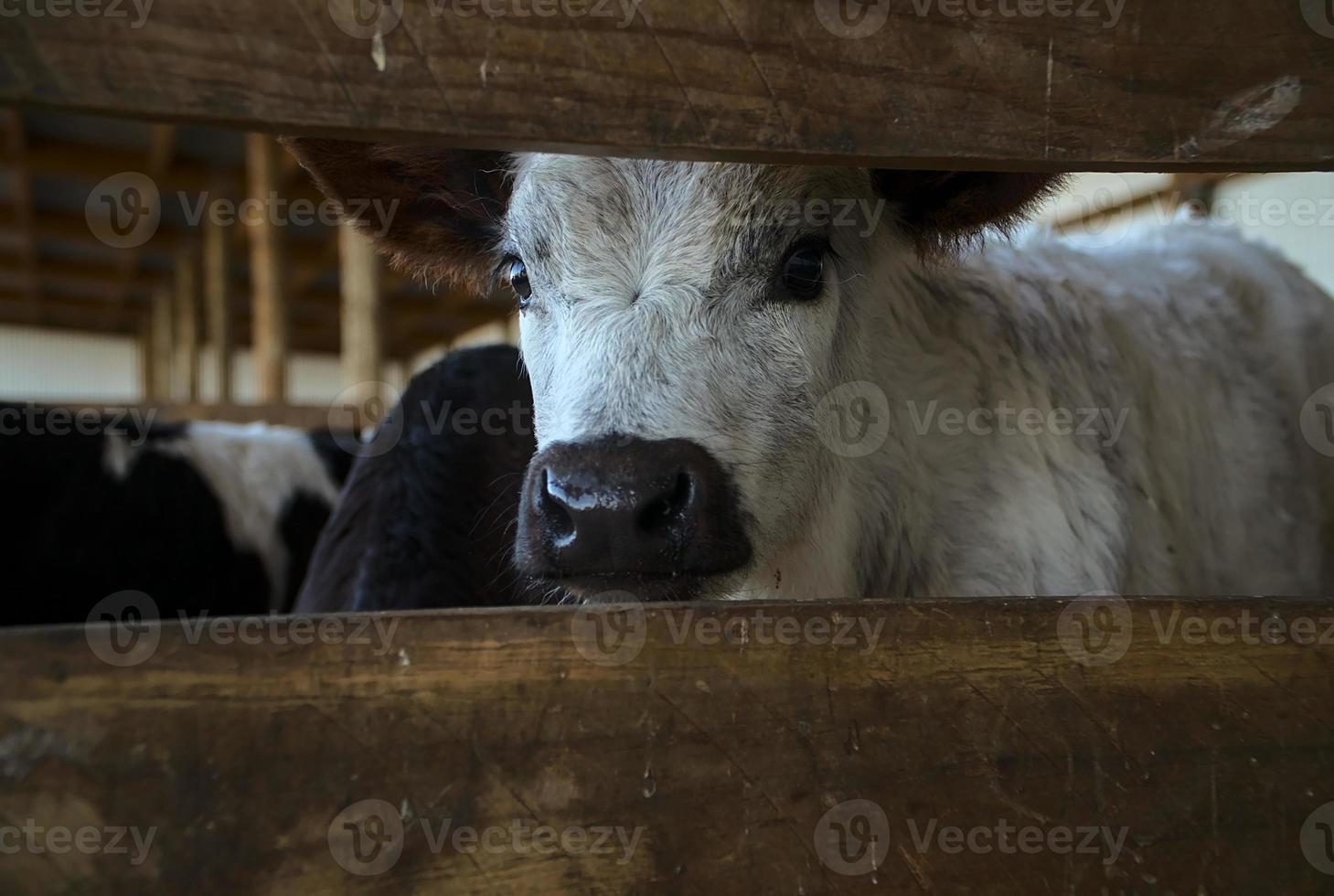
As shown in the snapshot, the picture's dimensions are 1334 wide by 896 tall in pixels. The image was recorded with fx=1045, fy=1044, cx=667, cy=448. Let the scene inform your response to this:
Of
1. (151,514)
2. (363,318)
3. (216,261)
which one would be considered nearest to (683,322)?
(151,514)

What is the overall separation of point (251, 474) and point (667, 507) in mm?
3485

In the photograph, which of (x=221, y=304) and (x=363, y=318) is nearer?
(x=363, y=318)

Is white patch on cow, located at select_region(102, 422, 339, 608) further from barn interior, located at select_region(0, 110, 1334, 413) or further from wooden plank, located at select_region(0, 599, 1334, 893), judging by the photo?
wooden plank, located at select_region(0, 599, 1334, 893)

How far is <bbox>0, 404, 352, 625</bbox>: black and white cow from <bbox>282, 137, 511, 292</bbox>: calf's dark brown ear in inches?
81.7

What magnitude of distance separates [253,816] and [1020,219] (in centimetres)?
168

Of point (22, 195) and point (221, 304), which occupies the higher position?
point (22, 195)

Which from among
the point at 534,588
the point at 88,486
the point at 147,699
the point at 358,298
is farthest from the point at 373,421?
the point at 147,699

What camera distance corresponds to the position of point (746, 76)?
3.49 feet

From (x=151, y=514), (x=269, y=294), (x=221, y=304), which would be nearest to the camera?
(x=151, y=514)

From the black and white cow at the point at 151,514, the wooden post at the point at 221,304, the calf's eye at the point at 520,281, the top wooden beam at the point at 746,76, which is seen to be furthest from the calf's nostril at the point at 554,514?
the wooden post at the point at 221,304

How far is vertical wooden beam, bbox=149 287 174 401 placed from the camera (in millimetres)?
21672

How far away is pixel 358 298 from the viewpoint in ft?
23.2

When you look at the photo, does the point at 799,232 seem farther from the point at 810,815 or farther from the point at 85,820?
the point at 85,820

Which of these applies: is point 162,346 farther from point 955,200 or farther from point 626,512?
point 626,512
